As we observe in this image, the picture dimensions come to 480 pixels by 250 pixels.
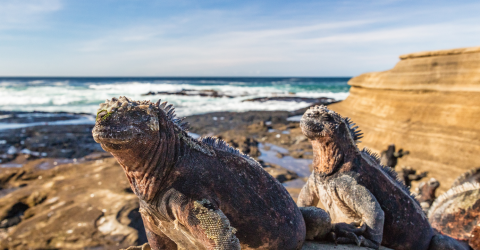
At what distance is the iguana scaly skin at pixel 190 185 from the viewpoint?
1.85 metres

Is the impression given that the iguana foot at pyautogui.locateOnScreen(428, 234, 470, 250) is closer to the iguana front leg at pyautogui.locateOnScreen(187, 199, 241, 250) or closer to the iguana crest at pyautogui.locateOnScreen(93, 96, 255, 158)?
the iguana front leg at pyautogui.locateOnScreen(187, 199, 241, 250)

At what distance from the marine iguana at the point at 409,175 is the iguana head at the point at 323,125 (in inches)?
233

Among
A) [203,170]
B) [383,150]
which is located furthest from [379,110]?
[203,170]

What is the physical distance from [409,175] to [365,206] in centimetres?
639

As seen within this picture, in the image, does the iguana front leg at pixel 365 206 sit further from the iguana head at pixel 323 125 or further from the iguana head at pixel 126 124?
the iguana head at pixel 126 124

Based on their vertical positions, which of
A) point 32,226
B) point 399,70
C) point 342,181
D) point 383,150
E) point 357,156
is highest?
point 399,70

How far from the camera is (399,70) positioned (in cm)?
1129

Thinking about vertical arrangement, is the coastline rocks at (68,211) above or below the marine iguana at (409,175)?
below

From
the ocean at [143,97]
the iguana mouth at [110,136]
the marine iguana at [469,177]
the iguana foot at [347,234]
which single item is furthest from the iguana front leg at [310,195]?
the ocean at [143,97]

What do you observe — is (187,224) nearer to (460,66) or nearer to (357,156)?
(357,156)

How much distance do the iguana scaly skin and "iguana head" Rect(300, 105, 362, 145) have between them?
0.90m

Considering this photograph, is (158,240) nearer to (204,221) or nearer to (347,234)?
(204,221)

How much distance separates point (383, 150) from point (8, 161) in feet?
40.8

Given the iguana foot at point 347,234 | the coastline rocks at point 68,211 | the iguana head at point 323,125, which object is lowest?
the coastline rocks at point 68,211
